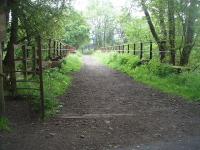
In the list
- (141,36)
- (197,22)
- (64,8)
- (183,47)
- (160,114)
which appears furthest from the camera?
(141,36)

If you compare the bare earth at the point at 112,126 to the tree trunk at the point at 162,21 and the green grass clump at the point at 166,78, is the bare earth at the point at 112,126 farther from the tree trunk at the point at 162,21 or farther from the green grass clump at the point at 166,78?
the tree trunk at the point at 162,21

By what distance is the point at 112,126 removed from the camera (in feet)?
26.6

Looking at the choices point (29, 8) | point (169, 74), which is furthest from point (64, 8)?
point (169, 74)

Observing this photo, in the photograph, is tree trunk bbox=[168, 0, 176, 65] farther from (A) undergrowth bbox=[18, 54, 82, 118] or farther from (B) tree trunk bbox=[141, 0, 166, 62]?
(A) undergrowth bbox=[18, 54, 82, 118]

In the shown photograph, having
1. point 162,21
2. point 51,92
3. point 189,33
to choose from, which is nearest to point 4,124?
point 51,92

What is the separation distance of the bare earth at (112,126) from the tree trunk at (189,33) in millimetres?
4813

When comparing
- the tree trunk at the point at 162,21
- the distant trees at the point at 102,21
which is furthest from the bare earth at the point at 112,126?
the distant trees at the point at 102,21

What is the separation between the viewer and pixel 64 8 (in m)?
13.6

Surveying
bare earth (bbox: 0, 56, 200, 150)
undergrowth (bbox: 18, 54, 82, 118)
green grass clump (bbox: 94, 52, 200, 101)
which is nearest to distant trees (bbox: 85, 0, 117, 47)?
green grass clump (bbox: 94, 52, 200, 101)

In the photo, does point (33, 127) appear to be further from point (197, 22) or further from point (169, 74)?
point (197, 22)

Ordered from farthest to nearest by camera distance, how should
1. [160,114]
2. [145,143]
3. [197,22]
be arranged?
[197,22] → [160,114] → [145,143]

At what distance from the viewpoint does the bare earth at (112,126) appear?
6875 mm

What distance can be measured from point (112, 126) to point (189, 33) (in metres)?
9.35

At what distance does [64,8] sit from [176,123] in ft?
22.7
